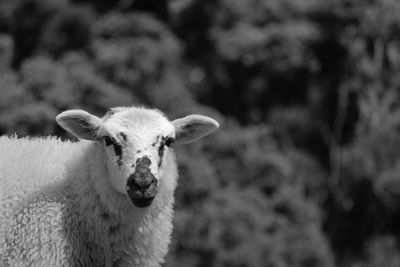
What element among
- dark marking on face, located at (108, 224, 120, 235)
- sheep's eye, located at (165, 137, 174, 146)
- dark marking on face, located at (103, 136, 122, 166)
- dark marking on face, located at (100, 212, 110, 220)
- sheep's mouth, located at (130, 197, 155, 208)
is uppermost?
dark marking on face, located at (103, 136, 122, 166)

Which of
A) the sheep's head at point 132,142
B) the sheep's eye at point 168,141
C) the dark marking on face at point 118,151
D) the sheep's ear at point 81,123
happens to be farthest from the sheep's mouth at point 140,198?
the sheep's ear at point 81,123

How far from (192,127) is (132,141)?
0.85 m

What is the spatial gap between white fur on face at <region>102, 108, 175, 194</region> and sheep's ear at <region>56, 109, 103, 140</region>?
104mm

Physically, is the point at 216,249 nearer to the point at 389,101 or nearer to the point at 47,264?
the point at 389,101

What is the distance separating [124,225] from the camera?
6227mm

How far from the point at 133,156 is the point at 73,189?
0.66 meters

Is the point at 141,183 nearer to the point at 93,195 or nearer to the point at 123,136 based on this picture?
the point at 123,136

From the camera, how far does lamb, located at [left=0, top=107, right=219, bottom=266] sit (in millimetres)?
5941

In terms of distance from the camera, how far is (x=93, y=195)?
6.25m

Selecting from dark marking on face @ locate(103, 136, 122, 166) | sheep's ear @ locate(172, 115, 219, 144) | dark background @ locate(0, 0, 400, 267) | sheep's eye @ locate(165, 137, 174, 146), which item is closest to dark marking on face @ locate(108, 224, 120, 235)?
dark marking on face @ locate(103, 136, 122, 166)

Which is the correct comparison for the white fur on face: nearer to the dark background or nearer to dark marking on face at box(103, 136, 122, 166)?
dark marking on face at box(103, 136, 122, 166)

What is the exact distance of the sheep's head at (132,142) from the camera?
586 centimetres

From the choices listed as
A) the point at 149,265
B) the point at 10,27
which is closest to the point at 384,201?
the point at 10,27

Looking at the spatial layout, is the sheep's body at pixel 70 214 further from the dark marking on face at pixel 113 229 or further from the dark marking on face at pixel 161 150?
the dark marking on face at pixel 161 150
